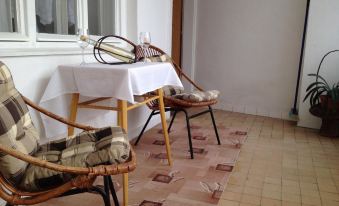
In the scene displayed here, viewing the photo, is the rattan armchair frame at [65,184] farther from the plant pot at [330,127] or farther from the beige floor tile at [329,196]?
the plant pot at [330,127]

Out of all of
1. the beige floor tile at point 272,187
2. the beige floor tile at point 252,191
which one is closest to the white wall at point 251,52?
the beige floor tile at point 272,187

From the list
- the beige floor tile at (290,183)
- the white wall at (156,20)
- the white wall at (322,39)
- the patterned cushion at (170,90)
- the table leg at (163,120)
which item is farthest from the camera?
the white wall at (322,39)

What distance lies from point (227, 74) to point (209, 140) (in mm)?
1509

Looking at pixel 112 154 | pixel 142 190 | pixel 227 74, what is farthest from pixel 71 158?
pixel 227 74

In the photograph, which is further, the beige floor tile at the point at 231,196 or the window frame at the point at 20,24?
the beige floor tile at the point at 231,196

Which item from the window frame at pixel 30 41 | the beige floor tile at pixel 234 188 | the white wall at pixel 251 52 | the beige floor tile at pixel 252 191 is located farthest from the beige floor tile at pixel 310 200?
the white wall at pixel 251 52

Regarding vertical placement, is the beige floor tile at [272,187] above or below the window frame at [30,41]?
below

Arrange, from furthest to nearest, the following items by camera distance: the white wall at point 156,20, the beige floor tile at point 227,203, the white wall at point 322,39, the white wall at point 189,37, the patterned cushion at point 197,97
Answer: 1. the white wall at point 189,37
2. the white wall at point 322,39
3. the white wall at point 156,20
4. the patterned cushion at point 197,97
5. the beige floor tile at point 227,203

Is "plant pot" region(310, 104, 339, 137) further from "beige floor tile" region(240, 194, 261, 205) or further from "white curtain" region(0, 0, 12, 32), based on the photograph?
"white curtain" region(0, 0, 12, 32)

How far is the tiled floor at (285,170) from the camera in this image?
182 cm

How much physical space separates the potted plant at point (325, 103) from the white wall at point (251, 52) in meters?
0.54

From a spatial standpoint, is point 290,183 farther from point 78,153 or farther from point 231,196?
point 78,153

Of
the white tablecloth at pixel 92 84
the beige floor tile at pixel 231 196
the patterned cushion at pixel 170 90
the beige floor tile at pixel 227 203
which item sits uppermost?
the white tablecloth at pixel 92 84

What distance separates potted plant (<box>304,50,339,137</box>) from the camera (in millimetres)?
2965
